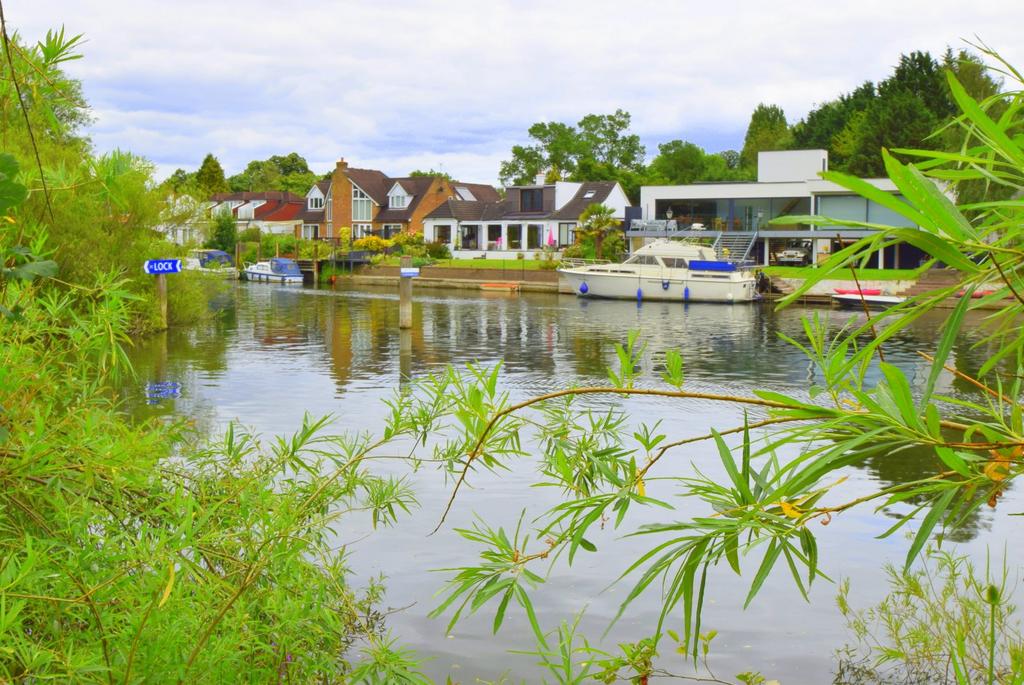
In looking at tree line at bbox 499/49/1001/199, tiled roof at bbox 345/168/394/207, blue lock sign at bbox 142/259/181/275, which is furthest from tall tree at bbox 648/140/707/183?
blue lock sign at bbox 142/259/181/275

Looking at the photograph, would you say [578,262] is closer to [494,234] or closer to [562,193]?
[562,193]

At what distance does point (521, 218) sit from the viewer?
68438mm

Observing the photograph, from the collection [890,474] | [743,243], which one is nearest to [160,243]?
[890,474]

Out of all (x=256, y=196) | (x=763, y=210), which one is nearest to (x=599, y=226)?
(x=763, y=210)

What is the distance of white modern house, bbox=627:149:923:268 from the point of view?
52875mm

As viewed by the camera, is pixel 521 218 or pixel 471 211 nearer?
pixel 521 218

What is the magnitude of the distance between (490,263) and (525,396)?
41.7 m

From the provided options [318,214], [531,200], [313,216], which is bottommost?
[313,216]

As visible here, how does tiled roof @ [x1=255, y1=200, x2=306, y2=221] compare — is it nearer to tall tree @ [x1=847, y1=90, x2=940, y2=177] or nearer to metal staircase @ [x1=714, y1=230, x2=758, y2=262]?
metal staircase @ [x1=714, y1=230, x2=758, y2=262]

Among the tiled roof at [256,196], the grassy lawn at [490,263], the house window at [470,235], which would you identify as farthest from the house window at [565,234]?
the tiled roof at [256,196]

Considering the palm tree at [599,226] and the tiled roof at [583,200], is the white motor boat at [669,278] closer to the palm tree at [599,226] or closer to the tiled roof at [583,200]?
the palm tree at [599,226]

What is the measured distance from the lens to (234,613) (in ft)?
12.2

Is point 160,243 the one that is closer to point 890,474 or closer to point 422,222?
point 890,474

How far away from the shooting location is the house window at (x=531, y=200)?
6900cm
